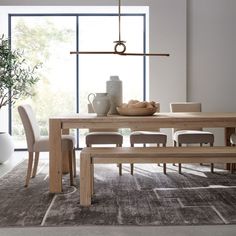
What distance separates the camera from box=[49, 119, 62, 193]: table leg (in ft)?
12.2

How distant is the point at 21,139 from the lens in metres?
6.86

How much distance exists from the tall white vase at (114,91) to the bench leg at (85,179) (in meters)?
0.94

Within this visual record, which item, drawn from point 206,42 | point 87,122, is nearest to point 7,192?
point 87,122

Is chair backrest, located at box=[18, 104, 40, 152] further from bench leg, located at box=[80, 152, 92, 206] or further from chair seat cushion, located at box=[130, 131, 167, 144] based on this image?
chair seat cushion, located at box=[130, 131, 167, 144]

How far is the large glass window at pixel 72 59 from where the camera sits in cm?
676

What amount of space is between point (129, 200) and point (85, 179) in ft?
1.51

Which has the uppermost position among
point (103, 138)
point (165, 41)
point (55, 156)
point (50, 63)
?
point (165, 41)

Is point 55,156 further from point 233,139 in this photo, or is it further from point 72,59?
point 72,59

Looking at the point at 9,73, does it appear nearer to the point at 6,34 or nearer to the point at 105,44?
the point at 6,34

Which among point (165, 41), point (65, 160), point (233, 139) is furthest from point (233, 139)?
point (165, 41)

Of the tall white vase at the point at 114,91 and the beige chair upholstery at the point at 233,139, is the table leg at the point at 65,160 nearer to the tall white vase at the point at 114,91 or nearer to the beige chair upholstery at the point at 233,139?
the tall white vase at the point at 114,91

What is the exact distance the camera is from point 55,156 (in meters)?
3.76

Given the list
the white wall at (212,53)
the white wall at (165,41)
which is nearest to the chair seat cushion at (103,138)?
the white wall at (165,41)

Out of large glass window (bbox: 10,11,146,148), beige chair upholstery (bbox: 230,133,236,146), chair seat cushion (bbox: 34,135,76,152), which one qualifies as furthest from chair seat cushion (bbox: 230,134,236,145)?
large glass window (bbox: 10,11,146,148)
